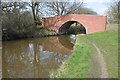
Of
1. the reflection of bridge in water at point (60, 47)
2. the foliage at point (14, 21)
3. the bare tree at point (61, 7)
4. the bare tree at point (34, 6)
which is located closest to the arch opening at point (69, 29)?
the bare tree at point (61, 7)

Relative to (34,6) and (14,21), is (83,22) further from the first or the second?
(14,21)

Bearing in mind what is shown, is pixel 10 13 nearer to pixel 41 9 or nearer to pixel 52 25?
pixel 41 9

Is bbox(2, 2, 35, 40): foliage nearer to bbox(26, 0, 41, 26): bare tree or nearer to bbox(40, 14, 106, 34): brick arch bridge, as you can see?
bbox(26, 0, 41, 26): bare tree

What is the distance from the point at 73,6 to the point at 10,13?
1368cm

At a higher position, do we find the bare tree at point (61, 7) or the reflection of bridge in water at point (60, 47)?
the bare tree at point (61, 7)

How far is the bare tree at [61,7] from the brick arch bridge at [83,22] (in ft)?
7.51

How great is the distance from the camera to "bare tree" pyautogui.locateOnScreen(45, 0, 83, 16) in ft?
73.2

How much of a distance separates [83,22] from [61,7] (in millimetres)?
7134

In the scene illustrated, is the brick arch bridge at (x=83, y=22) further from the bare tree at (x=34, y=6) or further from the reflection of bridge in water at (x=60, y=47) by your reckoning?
the reflection of bridge in water at (x=60, y=47)

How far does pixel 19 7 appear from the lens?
47.0ft

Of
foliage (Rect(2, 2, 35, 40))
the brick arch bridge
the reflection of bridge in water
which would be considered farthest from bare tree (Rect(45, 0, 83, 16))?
the reflection of bridge in water

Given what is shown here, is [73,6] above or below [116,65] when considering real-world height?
above

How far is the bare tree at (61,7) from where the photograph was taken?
73.2 ft

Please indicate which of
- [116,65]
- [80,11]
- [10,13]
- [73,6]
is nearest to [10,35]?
[10,13]
